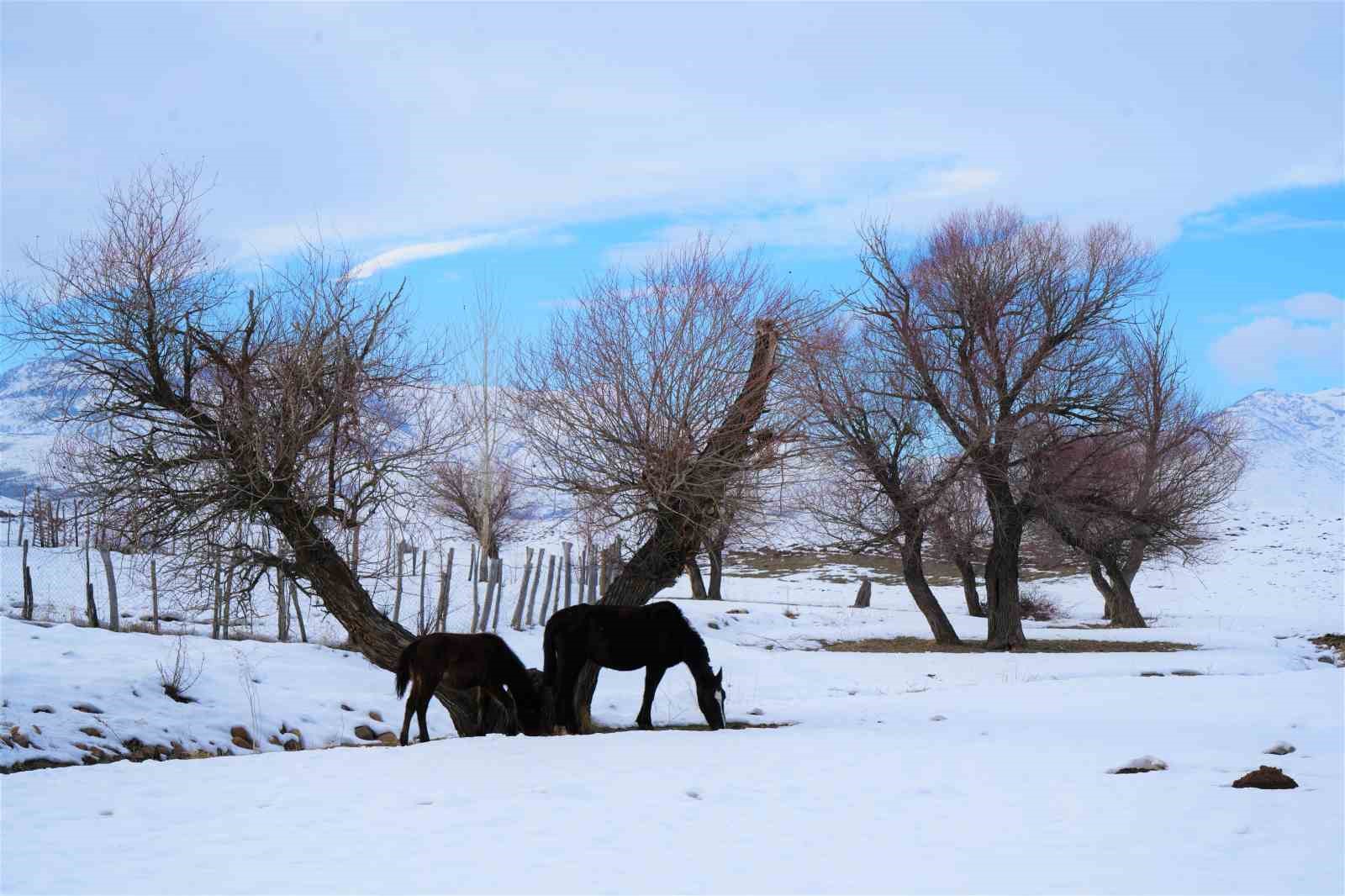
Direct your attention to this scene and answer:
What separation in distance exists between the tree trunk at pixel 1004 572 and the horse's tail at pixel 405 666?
1617 centimetres

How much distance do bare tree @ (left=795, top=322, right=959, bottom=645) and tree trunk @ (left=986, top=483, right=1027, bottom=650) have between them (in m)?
1.15

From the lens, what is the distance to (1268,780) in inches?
294

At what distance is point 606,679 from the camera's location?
17703 millimetres

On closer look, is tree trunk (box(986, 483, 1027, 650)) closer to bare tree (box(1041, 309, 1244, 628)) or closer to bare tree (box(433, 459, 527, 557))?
bare tree (box(1041, 309, 1244, 628))

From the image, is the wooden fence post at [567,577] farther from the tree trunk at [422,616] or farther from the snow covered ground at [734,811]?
the snow covered ground at [734,811]

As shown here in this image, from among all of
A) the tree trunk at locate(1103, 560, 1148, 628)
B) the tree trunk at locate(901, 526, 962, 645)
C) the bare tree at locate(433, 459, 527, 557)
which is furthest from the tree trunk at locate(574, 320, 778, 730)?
the tree trunk at locate(1103, 560, 1148, 628)

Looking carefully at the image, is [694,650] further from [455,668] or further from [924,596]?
[924,596]

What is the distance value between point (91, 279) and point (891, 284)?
17.2 m

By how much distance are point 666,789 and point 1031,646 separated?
1848 centimetres

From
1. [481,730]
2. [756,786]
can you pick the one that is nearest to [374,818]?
[756,786]

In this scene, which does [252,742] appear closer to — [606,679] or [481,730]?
[481,730]

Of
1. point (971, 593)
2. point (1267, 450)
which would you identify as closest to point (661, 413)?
point (971, 593)

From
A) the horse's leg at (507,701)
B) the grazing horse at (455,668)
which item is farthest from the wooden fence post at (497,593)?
the grazing horse at (455,668)

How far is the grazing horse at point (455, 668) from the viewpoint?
10.7 meters
